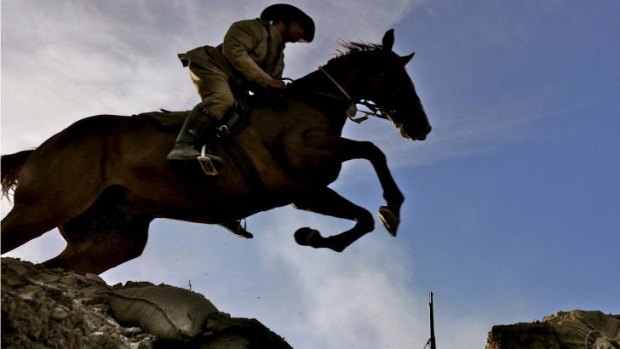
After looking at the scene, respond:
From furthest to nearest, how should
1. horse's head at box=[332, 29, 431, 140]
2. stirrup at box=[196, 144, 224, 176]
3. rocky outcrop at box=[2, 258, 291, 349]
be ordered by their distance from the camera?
horse's head at box=[332, 29, 431, 140], stirrup at box=[196, 144, 224, 176], rocky outcrop at box=[2, 258, 291, 349]

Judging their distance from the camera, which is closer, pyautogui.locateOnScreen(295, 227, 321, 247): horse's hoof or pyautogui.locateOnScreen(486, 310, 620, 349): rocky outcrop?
pyautogui.locateOnScreen(486, 310, 620, 349): rocky outcrop

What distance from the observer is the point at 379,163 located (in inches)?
275

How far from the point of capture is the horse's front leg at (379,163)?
6906 millimetres

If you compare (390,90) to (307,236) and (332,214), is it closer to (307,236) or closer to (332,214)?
(332,214)

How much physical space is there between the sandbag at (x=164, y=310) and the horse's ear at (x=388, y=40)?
3.16m

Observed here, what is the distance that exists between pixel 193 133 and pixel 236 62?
2.83ft

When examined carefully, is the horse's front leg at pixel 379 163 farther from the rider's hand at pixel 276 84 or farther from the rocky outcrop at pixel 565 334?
the rocky outcrop at pixel 565 334

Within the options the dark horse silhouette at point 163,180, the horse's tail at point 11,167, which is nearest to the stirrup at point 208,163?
the dark horse silhouette at point 163,180

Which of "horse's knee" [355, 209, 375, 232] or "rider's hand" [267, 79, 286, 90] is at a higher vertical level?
"rider's hand" [267, 79, 286, 90]

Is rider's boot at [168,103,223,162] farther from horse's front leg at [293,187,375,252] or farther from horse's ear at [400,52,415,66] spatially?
horse's ear at [400,52,415,66]

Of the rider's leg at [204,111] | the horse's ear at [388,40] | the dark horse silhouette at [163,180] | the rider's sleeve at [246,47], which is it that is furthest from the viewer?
the horse's ear at [388,40]

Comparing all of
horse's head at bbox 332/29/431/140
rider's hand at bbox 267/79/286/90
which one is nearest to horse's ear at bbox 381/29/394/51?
horse's head at bbox 332/29/431/140

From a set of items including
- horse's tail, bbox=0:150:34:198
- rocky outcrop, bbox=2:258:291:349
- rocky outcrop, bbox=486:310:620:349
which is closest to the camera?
rocky outcrop, bbox=2:258:291:349

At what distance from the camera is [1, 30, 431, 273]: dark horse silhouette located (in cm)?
688
